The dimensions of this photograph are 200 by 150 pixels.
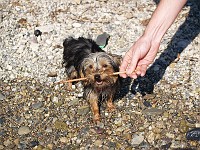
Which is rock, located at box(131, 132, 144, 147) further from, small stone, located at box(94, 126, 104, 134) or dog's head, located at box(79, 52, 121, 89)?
dog's head, located at box(79, 52, 121, 89)

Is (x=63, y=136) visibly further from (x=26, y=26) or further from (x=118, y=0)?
(x=118, y=0)

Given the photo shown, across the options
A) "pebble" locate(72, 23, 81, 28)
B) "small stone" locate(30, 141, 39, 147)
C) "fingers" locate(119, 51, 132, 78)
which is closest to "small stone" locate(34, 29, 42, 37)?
"pebble" locate(72, 23, 81, 28)

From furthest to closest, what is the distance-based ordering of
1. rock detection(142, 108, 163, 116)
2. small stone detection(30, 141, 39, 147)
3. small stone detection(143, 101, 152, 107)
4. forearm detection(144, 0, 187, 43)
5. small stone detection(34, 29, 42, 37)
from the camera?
small stone detection(34, 29, 42, 37) < small stone detection(143, 101, 152, 107) < rock detection(142, 108, 163, 116) < small stone detection(30, 141, 39, 147) < forearm detection(144, 0, 187, 43)

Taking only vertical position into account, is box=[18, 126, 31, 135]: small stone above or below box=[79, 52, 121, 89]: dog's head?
below

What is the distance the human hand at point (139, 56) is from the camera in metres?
4.74

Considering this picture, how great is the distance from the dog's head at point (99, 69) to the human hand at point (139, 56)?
1.21 ft

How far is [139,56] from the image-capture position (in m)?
4.77

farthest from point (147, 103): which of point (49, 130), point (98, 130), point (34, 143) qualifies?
point (34, 143)

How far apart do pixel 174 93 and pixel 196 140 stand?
93 centimetres

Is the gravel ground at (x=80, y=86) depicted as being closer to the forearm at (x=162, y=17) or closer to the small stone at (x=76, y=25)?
the small stone at (x=76, y=25)

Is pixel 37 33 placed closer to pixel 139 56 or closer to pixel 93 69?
pixel 93 69

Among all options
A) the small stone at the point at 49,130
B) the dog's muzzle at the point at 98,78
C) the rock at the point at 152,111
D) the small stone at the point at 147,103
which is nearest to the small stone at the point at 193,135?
the rock at the point at 152,111

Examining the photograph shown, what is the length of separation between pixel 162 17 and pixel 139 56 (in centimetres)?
51

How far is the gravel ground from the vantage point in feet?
18.0
